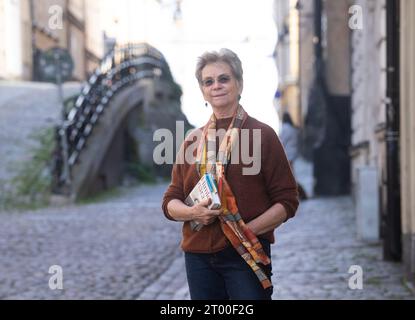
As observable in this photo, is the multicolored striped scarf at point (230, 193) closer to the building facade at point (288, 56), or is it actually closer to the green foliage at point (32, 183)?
the green foliage at point (32, 183)

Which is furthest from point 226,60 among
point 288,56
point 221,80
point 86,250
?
point 288,56

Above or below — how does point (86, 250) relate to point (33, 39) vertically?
below

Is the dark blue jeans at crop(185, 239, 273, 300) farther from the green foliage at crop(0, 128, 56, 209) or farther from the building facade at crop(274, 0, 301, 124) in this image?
the building facade at crop(274, 0, 301, 124)

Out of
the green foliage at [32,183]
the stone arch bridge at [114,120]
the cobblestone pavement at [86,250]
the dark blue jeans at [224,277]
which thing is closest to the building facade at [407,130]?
the cobblestone pavement at [86,250]

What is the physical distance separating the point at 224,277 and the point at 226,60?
0.78 metres

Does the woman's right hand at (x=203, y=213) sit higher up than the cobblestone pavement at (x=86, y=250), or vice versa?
the woman's right hand at (x=203, y=213)

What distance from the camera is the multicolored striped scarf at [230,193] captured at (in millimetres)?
2496

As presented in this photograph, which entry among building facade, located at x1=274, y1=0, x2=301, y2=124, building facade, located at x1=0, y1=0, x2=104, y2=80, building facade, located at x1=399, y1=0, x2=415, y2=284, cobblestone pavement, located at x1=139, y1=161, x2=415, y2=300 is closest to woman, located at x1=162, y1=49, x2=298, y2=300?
cobblestone pavement, located at x1=139, y1=161, x2=415, y2=300

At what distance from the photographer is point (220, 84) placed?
258 centimetres

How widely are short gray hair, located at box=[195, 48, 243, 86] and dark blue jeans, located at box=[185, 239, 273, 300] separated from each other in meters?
0.60

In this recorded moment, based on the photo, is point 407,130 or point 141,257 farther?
point 141,257

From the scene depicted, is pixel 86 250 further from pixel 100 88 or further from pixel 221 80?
pixel 100 88

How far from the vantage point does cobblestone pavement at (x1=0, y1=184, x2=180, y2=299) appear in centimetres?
590
